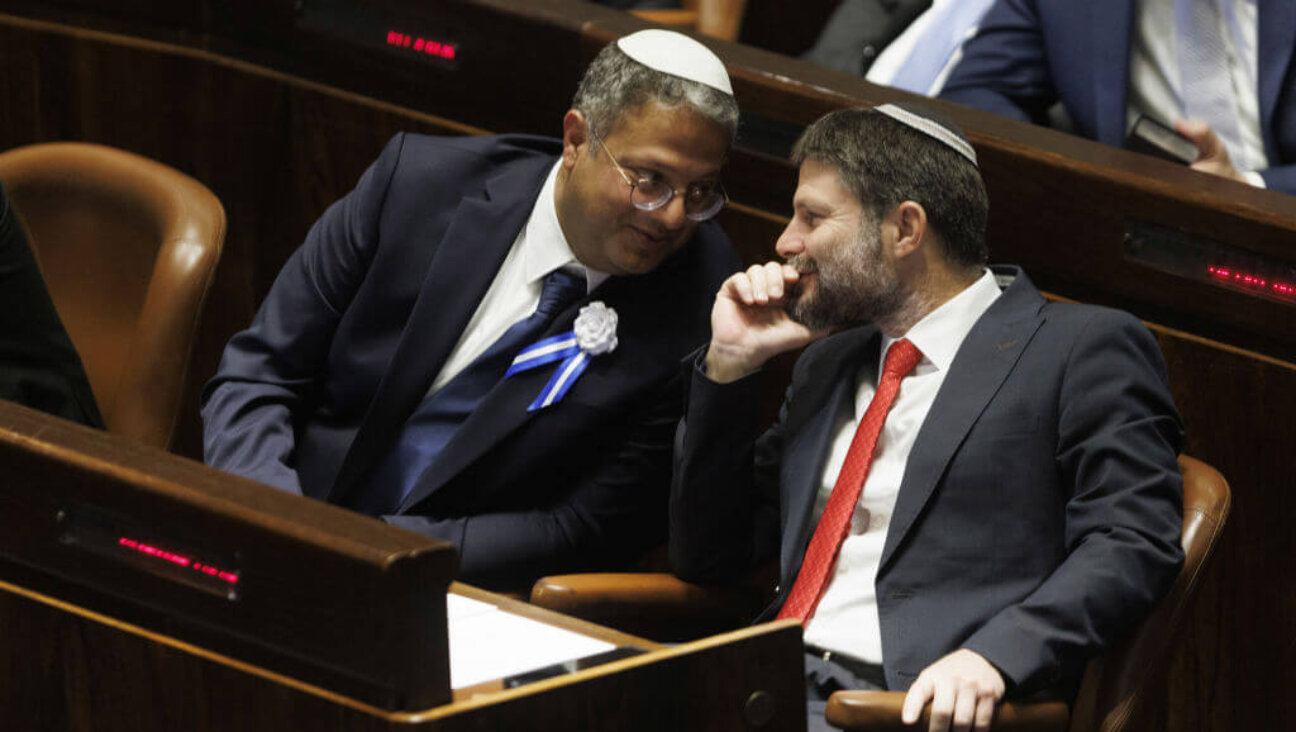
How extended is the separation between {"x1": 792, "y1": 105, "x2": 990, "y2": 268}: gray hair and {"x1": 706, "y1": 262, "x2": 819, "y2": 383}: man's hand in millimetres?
131

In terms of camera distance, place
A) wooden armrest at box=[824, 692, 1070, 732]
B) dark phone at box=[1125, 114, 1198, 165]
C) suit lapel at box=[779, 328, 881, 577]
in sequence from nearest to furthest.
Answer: wooden armrest at box=[824, 692, 1070, 732] → suit lapel at box=[779, 328, 881, 577] → dark phone at box=[1125, 114, 1198, 165]

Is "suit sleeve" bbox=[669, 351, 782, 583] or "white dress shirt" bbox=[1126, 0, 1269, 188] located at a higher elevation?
"white dress shirt" bbox=[1126, 0, 1269, 188]

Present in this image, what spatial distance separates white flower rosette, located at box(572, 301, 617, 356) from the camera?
209 cm

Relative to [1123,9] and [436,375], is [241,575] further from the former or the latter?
[1123,9]

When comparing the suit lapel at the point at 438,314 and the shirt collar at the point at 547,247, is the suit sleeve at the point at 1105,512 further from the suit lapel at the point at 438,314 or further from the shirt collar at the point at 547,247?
the suit lapel at the point at 438,314

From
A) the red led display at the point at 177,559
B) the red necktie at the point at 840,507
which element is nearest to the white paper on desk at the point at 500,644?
the red led display at the point at 177,559

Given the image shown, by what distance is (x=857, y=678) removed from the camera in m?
1.83

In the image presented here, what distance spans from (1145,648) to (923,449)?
303 millimetres

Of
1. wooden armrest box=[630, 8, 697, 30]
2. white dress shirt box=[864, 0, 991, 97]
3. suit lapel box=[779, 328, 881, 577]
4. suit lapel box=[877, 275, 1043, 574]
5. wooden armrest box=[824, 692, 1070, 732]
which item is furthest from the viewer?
wooden armrest box=[630, 8, 697, 30]

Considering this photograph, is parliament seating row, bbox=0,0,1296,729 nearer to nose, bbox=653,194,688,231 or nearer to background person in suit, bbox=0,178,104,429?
nose, bbox=653,194,688,231

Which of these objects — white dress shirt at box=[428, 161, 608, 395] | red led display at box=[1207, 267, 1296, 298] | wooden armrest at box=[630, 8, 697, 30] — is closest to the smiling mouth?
white dress shirt at box=[428, 161, 608, 395]

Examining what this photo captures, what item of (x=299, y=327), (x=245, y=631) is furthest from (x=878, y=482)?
Answer: (x=245, y=631)

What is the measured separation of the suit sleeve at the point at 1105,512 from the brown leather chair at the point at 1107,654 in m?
0.03

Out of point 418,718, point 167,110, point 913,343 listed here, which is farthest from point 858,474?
point 167,110
